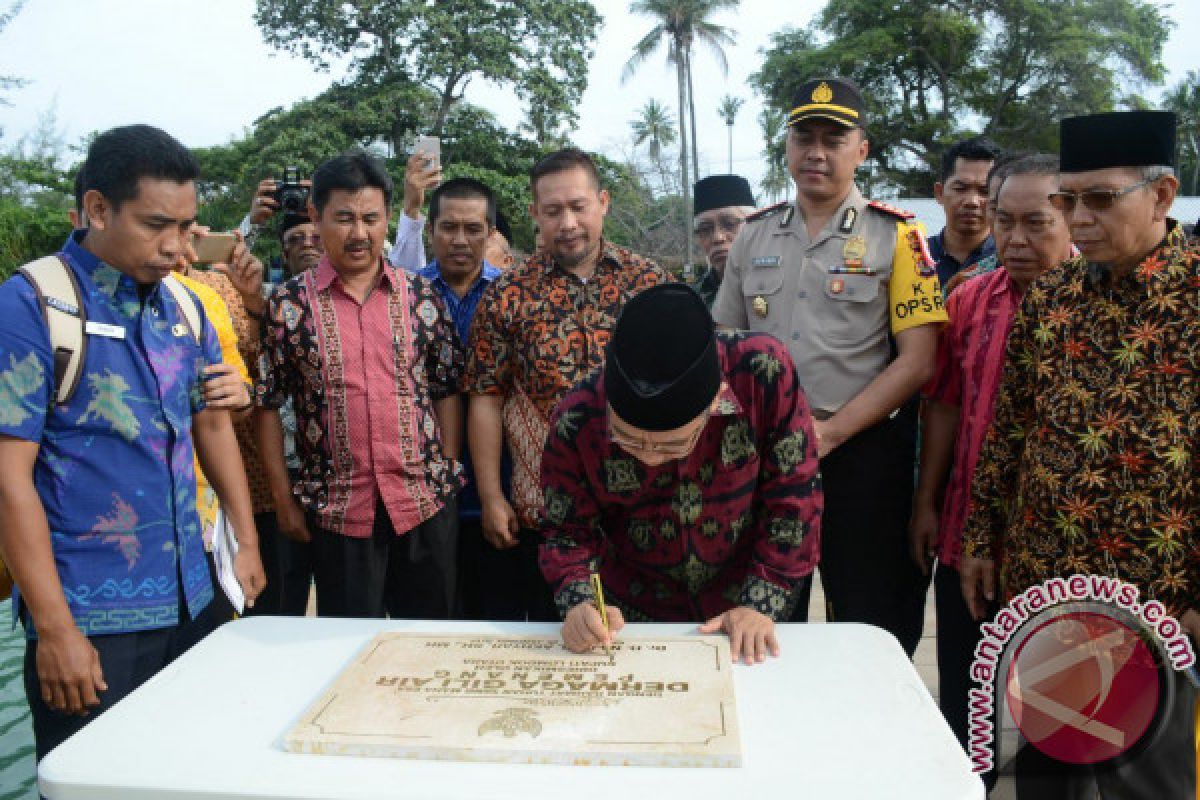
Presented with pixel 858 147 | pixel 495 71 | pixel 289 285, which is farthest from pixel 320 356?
pixel 495 71

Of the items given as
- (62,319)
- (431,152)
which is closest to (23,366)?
(62,319)

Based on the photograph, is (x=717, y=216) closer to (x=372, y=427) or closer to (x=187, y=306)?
(x=372, y=427)

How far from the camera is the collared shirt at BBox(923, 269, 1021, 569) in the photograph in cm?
237

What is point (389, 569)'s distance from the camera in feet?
8.43

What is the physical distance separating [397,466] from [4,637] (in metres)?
2.93

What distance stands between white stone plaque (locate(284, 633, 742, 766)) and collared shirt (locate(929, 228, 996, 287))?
7.37ft

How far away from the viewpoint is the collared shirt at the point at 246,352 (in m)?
2.79

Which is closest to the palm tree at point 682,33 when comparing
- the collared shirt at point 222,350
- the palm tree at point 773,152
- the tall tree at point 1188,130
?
the palm tree at point 773,152

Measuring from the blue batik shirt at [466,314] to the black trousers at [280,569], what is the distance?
1.79 feet

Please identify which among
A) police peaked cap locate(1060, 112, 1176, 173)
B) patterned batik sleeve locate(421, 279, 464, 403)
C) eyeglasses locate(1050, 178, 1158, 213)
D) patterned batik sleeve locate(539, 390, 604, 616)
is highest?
police peaked cap locate(1060, 112, 1176, 173)

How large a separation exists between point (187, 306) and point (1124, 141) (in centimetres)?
220

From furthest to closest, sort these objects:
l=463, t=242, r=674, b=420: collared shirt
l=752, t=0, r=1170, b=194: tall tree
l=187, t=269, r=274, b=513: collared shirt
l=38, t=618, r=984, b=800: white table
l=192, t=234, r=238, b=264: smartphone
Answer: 1. l=752, t=0, r=1170, b=194: tall tree
2. l=192, t=234, r=238, b=264: smartphone
3. l=187, t=269, r=274, b=513: collared shirt
4. l=463, t=242, r=674, b=420: collared shirt
5. l=38, t=618, r=984, b=800: white table

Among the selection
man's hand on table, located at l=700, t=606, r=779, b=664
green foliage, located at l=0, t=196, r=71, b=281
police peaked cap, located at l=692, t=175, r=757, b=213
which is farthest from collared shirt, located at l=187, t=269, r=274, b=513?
green foliage, located at l=0, t=196, r=71, b=281

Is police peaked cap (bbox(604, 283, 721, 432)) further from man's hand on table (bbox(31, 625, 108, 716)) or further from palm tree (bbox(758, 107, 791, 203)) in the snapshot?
palm tree (bbox(758, 107, 791, 203))
